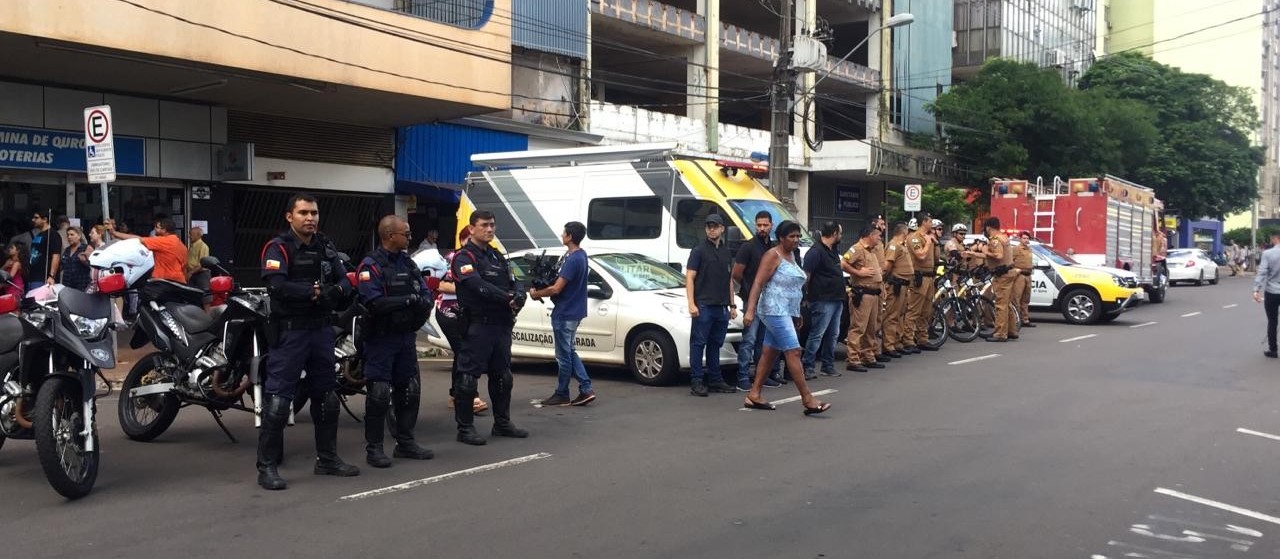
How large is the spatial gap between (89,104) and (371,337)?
1086cm

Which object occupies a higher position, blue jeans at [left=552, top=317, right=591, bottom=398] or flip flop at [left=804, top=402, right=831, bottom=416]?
blue jeans at [left=552, top=317, right=591, bottom=398]

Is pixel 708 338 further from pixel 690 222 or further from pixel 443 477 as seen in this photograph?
pixel 690 222

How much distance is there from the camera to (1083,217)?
2239cm

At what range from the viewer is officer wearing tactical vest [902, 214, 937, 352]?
46.4 feet

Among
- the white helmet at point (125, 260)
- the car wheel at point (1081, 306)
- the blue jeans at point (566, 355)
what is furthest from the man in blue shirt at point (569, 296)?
the car wheel at point (1081, 306)

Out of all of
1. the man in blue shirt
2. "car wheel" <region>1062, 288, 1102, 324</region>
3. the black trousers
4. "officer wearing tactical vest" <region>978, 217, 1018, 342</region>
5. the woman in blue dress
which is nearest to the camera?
the woman in blue dress

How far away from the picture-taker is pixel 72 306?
6.53 metres

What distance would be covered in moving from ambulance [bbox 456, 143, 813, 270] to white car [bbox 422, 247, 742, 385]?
7.98 ft

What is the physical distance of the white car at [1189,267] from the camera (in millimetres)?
37281

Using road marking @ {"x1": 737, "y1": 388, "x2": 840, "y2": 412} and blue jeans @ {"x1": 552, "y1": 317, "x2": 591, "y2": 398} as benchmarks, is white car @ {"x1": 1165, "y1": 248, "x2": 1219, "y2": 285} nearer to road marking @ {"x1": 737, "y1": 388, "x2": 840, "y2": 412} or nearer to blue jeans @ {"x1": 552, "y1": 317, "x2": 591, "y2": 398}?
road marking @ {"x1": 737, "y1": 388, "x2": 840, "y2": 412}

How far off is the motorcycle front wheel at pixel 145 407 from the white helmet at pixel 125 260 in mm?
1078

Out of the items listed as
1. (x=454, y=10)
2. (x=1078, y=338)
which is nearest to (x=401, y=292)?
(x=1078, y=338)

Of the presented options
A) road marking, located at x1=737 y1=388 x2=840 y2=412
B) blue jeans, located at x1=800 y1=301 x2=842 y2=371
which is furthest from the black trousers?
road marking, located at x1=737 y1=388 x2=840 y2=412

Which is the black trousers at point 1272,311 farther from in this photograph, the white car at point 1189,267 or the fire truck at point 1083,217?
the white car at point 1189,267
